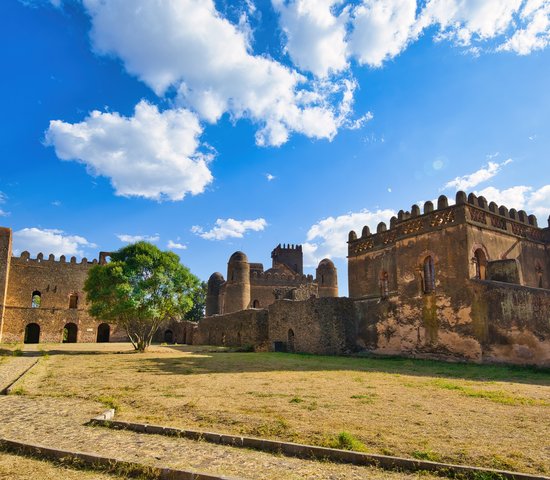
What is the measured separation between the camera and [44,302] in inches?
1612

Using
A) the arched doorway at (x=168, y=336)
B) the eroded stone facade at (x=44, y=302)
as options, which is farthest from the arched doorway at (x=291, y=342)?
the eroded stone facade at (x=44, y=302)

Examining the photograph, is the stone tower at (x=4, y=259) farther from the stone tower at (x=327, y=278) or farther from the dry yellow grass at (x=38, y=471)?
the dry yellow grass at (x=38, y=471)

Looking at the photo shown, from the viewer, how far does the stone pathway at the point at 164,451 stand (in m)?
4.45

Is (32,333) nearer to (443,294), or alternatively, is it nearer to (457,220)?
(443,294)

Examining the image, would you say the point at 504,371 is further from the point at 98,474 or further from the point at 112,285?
the point at 112,285

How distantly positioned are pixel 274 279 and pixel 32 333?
25060mm

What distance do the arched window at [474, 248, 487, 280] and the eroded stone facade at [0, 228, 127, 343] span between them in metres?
36.1

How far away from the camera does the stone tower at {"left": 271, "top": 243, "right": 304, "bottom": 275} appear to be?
6353cm

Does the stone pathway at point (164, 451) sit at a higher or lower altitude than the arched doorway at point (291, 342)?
lower

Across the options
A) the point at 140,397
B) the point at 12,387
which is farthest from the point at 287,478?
the point at 12,387

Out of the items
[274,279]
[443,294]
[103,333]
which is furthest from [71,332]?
[443,294]

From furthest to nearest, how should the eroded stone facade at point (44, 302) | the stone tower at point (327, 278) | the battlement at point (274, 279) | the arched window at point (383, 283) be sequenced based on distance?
the battlement at point (274, 279)
the stone tower at point (327, 278)
the eroded stone facade at point (44, 302)
the arched window at point (383, 283)

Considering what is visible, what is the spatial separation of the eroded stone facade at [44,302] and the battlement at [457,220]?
1235 inches

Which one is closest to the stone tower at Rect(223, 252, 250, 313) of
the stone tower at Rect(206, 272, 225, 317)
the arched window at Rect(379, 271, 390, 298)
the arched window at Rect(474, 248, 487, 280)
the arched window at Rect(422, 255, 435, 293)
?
the stone tower at Rect(206, 272, 225, 317)
